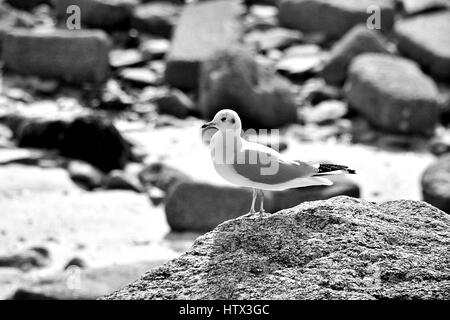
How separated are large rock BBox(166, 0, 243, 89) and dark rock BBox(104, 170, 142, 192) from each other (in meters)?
3.84

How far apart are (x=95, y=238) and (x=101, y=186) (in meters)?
1.82

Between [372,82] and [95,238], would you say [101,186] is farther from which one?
[372,82]

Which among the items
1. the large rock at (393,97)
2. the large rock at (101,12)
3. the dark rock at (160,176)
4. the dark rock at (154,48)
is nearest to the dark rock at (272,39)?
the dark rock at (154,48)

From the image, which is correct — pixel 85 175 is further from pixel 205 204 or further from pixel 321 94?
pixel 321 94

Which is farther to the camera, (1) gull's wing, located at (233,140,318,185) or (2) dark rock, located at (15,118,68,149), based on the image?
(2) dark rock, located at (15,118,68,149)

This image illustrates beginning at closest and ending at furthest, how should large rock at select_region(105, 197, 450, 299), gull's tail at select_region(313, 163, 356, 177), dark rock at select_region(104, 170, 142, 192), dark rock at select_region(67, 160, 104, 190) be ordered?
large rock at select_region(105, 197, 450, 299) < gull's tail at select_region(313, 163, 356, 177) < dark rock at select_region(104, 170, 142, 192) < dark rock at select_region(67, 160, 104, 190)

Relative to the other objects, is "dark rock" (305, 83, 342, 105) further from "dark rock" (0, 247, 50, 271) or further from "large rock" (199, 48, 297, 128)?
"dark rock" (0, 247, 50, 271)

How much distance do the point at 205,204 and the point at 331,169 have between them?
5426 millimetres

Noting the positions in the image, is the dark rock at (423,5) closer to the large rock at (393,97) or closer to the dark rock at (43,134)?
the large rock at (393,97)

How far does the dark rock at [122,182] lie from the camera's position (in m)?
12.5

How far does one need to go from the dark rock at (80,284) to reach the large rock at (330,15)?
11.4m

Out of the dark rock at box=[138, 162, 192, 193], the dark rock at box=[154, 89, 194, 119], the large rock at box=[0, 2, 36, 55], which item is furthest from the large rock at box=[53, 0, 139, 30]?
the dark rock at box=[138, 162, 192, 193]

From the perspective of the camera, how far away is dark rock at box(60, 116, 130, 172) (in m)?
13.4
